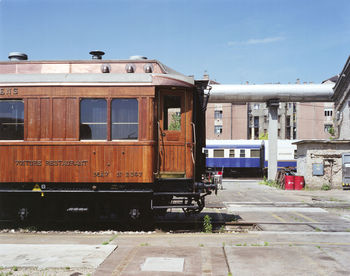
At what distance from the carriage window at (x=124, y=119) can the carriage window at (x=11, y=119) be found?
8.65 feet

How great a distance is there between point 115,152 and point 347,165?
1959 centimetres

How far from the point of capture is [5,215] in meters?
11.5

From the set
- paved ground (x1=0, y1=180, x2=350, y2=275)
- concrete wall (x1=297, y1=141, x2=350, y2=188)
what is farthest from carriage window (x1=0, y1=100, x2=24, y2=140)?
concrete wall (x1=297, y1=141, x2=350, y2=188)

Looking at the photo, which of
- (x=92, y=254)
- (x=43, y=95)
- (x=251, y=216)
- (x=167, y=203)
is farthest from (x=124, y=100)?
(x=251, y=216)

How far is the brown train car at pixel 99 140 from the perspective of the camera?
10.4 meters

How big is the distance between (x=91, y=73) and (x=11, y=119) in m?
2.59

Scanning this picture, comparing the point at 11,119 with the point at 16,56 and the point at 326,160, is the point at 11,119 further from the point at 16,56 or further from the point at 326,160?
the point at 326,160

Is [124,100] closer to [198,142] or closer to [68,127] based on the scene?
[68,127]

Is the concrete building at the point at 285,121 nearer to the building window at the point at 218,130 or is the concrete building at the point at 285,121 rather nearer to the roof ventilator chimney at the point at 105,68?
the building window at the point at 218,130

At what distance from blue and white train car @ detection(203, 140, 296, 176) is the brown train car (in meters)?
31.7

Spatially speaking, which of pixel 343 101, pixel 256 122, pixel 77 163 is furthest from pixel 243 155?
pixel 256 122

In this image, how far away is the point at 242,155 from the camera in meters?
42.7

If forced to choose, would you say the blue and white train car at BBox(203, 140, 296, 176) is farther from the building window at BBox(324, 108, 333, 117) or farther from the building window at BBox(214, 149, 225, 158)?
the building window at BBox(324, 108, 333, 117)

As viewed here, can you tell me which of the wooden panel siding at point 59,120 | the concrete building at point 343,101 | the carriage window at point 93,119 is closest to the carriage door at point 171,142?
the carriage window at point 93,119
